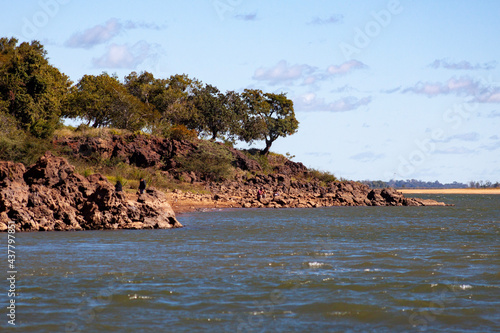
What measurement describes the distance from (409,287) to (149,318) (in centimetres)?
672

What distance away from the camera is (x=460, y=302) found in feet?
41.7

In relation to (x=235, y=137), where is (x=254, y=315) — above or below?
below

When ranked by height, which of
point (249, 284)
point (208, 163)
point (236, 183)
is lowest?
point (249, 284)

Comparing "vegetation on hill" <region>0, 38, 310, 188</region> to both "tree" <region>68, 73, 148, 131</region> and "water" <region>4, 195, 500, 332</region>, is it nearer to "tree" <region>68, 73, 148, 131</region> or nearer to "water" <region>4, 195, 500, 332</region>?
"tree" <region>68, 73, 148, 131</region>

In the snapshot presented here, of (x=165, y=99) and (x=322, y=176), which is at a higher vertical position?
(x=165, y=99)

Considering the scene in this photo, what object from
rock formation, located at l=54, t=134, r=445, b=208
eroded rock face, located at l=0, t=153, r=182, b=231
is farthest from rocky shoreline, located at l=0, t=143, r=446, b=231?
rock formation, located at l=54, t=134, r=445, b=208

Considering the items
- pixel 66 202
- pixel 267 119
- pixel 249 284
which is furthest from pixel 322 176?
pixel 249 284

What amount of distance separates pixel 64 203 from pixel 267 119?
194ft

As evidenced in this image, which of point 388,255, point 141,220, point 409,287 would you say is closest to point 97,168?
point 141,220

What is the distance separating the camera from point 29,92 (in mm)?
53688

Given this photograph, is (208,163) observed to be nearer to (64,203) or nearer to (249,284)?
(64,203)

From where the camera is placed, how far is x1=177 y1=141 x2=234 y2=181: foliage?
6306 centimetres

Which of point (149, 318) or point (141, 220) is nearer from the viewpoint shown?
point (149, 318)

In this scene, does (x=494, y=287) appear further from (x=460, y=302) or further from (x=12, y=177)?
(x=12, y=177)
